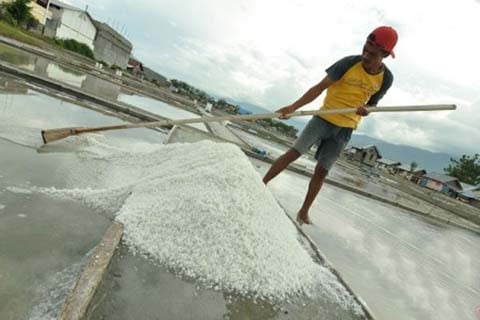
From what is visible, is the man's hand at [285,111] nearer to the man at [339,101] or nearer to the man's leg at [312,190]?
the man at [339,101]

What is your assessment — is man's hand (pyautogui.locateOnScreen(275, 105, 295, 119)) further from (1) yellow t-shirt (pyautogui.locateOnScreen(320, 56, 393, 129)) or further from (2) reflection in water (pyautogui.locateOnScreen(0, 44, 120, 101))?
(2) reflection in water (pyautogui.locateOnScreen(0, 44, 120, 101))

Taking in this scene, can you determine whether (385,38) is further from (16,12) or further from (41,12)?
(41,12)

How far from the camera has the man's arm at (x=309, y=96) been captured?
10.1ft

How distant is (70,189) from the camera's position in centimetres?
218

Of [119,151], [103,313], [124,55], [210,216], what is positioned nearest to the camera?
[103,313]

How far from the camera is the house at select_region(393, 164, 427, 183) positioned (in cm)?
5969

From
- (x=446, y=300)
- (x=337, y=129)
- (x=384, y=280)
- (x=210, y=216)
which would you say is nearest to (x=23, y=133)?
(x=210, y=216)

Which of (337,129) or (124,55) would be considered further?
(124,55)

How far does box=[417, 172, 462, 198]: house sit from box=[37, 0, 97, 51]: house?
51238 millimetres

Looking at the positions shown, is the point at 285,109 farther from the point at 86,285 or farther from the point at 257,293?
the point at 86,285

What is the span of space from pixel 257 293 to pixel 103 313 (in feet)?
2.20

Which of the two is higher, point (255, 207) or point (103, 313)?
point (255, 207)

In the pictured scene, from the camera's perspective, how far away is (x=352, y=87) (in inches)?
120

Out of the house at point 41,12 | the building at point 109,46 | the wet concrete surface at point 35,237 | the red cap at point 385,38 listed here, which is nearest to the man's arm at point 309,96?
the red cap at point 385,38
